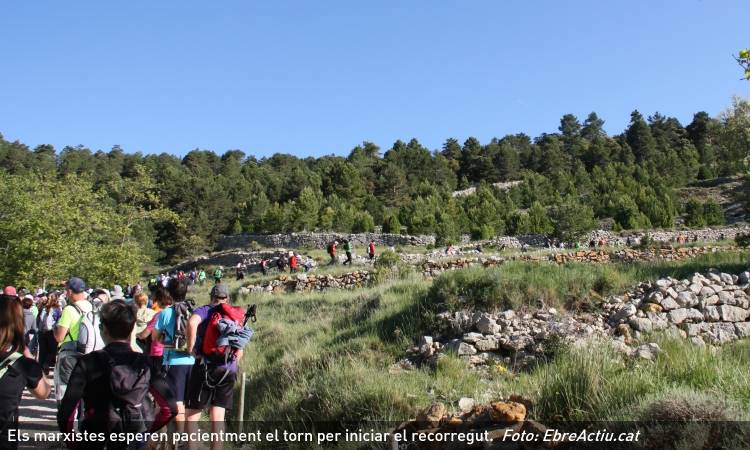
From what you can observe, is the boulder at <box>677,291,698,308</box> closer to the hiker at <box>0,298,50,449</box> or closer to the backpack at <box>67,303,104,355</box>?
the backpack at <box>67,303,104,355</box>

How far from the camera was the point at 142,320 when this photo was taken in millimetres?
7012

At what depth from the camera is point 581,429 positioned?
13.8 ft

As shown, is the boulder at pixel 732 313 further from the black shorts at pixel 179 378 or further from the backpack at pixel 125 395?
the backpack at pixel 125 395

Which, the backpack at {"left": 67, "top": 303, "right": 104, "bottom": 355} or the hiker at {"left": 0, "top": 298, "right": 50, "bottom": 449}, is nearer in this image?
the hiker at {"left": 0, "top": 298, "right": 50, "bottom": 449}

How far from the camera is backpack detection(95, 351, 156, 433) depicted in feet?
11.4

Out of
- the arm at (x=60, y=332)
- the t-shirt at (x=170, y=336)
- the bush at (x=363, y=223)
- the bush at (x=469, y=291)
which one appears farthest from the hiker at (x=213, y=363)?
the bush at (x=363, y=223)

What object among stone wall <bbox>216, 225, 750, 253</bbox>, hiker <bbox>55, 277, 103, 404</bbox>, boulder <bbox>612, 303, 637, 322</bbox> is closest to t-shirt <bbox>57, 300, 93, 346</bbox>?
hiker <bbox>55, 277, 103, 404</bbox>

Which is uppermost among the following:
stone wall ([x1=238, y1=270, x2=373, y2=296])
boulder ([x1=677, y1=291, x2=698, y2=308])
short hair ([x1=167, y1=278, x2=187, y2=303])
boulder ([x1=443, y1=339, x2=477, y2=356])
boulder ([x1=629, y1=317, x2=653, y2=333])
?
→ short hair ([x1=167, y1=278, x2=187, y2=303])

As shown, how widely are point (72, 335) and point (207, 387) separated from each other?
1.98m

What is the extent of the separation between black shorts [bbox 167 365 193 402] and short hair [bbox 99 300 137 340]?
71.2 inches

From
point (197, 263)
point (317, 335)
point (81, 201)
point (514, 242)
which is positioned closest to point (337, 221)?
point (197, 263)

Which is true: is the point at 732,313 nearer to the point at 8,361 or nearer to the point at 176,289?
the point at 176,289

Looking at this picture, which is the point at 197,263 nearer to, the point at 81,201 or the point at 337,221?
the point at 337,221

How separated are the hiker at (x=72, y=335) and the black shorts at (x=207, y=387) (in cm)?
157
